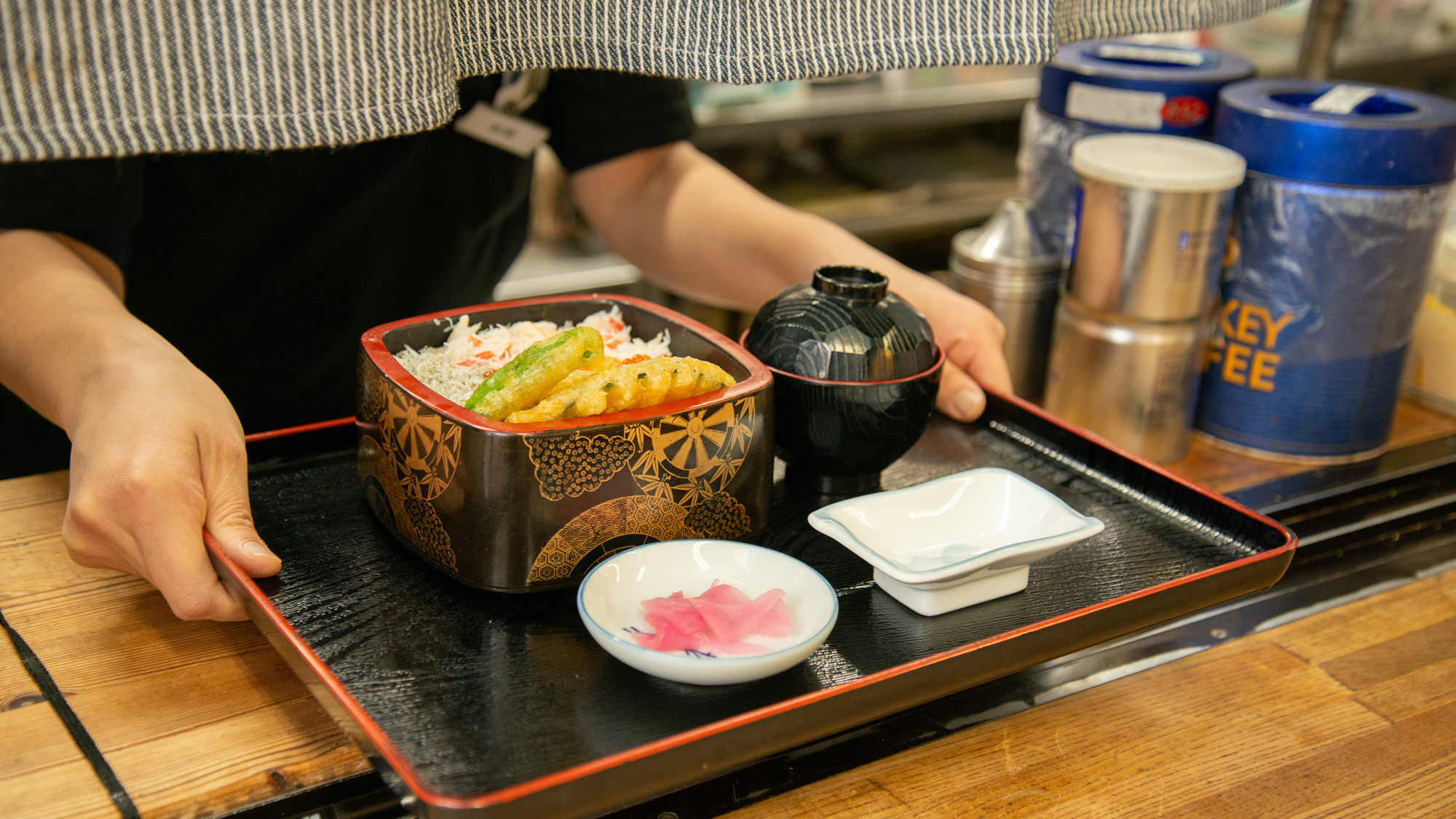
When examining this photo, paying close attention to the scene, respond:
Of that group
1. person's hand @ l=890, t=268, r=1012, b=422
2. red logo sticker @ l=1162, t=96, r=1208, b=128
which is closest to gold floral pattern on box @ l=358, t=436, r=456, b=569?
person's hand @ l=890, t=268, r=1012, b=422

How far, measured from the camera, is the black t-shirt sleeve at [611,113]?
1.62 meters

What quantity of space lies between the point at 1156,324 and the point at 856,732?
685 mm

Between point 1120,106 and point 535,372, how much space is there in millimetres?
943

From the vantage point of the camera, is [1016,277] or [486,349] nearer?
[486,349]

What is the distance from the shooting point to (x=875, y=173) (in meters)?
3.79

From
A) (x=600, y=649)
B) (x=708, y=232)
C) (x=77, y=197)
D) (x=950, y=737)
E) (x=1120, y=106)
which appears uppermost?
(x=1120, y=106)

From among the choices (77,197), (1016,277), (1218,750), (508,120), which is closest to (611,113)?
(508,120)

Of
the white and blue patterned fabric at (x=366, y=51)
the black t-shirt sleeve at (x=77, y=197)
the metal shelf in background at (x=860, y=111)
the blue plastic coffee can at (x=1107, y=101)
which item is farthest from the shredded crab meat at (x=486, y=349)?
the metal shelf in background at (x=860, y=111)

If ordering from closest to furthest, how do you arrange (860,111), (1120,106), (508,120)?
(1120,106) < (508,120) < (860,111)

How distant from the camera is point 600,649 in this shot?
840mm

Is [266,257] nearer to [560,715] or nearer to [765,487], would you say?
[765,487]

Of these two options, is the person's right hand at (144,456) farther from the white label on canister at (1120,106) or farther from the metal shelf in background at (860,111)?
the metal shelf in background at (860,111)

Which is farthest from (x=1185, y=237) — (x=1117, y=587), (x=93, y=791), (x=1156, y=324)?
(x=93, y=791)

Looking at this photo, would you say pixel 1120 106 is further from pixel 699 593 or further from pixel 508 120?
pixel 699 593
